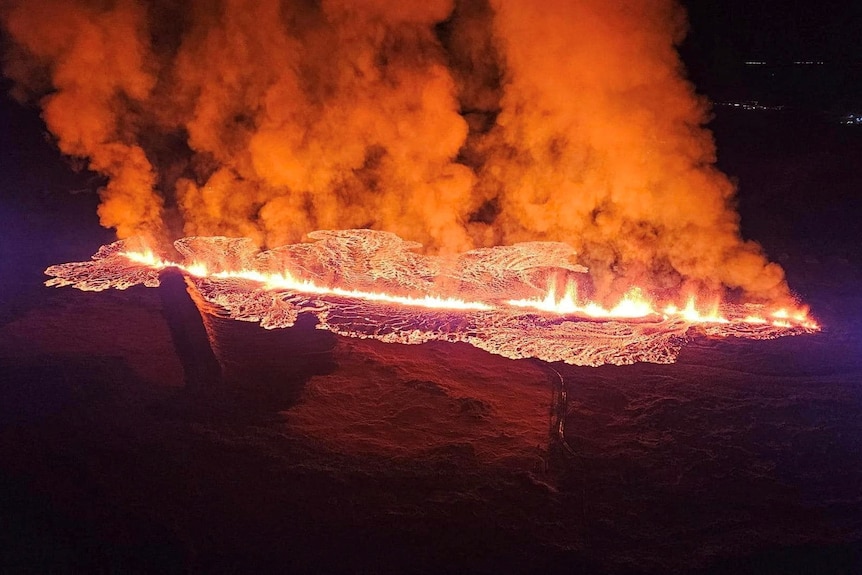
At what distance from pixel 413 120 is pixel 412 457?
6940 mm

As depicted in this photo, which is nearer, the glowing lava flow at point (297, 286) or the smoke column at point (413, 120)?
the smoke column at point (413, 120)

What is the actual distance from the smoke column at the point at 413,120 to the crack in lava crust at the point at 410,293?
572 millimetres

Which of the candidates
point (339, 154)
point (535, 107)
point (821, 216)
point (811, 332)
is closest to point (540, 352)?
point (811, 332)

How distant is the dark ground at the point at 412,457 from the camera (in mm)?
3910

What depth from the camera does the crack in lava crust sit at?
24.4ft

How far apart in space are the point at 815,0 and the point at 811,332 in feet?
26.2

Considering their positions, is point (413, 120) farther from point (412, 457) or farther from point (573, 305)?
Result: point (412, 457)

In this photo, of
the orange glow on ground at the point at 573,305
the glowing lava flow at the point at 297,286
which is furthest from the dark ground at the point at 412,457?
the glowing lava flow at the point at 297,286

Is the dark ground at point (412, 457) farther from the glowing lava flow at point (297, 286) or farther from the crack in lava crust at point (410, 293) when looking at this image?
the glowing lava flow at point (297, 286)

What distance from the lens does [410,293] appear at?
9.32 metres

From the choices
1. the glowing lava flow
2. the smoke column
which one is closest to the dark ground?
the glowing lava flow

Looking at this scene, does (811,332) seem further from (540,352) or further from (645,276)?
(540,352)

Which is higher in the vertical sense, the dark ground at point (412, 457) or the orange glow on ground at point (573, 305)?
the orange glow on ground at point (573, 305)

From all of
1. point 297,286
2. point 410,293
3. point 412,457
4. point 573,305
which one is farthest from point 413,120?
point 412,457
